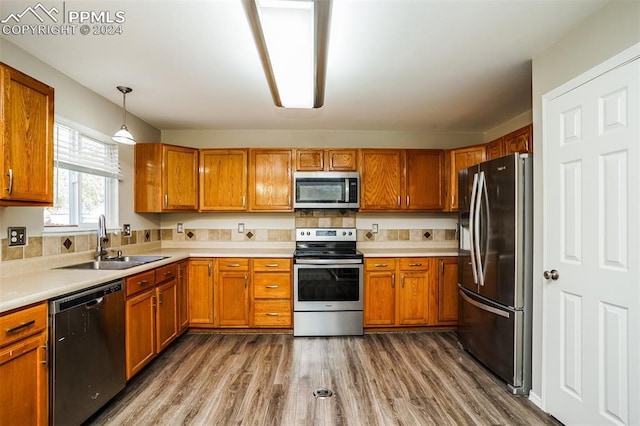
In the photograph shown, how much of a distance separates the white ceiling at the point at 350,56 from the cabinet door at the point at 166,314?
181cm

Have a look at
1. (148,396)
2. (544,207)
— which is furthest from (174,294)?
(544,207)

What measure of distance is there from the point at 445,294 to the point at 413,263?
0.51 metres

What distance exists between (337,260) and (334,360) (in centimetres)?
101

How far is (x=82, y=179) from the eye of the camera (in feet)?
8.90

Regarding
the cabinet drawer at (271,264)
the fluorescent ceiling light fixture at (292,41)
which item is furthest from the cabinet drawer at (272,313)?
the fluorescent ceiling light fixture at (292,41)

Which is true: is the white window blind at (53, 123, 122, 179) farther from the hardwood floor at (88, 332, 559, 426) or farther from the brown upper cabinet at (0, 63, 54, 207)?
the hardwood floor at (88, 332, 559, 426)

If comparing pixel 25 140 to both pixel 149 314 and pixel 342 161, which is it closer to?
pixel 149 314

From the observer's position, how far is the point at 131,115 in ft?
11.0

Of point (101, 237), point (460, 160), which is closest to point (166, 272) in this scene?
point (101, 237)

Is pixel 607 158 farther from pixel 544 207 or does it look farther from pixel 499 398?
pixel 499 398

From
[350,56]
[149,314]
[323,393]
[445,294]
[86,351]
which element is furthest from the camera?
[445,294]

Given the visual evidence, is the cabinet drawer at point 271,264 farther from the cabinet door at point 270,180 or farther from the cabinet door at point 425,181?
the cabinet door at point 425,181

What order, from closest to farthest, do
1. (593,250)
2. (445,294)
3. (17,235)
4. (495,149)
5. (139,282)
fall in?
(593,250) < (17,235) < (139,282) < (495,149) < (445,294)

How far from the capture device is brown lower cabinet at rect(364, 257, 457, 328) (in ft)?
11.3
